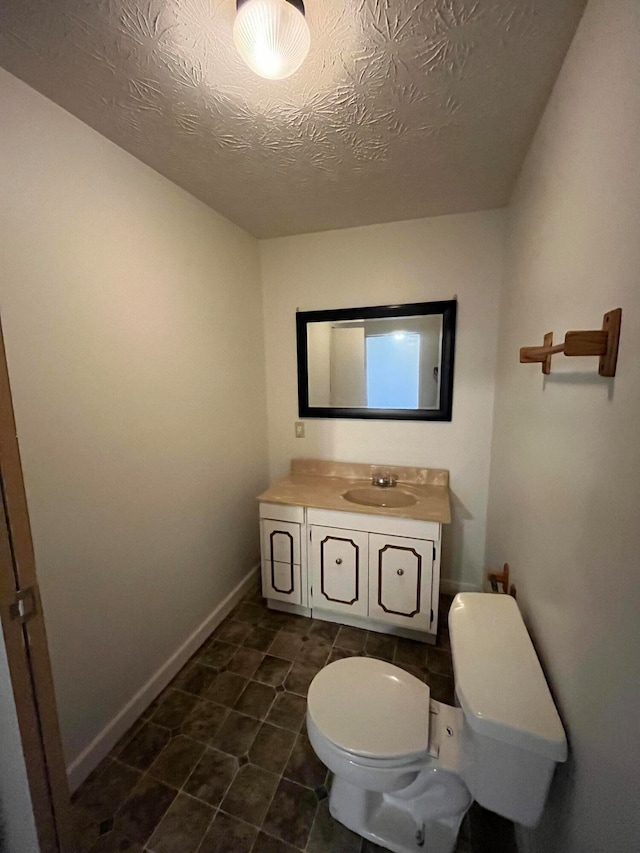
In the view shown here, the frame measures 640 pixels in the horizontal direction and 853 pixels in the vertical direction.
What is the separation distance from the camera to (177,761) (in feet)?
4.16

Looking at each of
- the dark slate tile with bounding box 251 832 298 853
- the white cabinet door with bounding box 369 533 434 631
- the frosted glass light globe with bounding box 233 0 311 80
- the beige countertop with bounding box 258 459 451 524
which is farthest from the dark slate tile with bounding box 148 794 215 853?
the frosted glass light globe with bounding box 233 0 311 80

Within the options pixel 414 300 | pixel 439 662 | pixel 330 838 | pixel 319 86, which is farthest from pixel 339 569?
pixel 319 86

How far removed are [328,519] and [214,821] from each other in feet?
3.73

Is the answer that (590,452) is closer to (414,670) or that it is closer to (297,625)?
(414,670)

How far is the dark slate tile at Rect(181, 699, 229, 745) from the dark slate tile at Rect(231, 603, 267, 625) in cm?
51

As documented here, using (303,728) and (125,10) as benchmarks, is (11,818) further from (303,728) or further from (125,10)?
(125,10)

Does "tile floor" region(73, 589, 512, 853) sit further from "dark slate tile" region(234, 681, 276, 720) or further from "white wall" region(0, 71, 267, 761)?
"white wall" region(0, 71, 267, 761)

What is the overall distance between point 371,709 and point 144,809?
33.0 inches

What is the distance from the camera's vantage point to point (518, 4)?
2.57 ft

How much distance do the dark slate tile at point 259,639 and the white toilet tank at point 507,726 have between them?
1.16 m

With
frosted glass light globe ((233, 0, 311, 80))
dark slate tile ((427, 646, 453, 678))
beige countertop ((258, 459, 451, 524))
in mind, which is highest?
frosted glass light globe ((233, 0, 311, 80))

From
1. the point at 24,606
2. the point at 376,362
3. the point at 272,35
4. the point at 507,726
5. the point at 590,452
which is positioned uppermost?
the point at 272,35

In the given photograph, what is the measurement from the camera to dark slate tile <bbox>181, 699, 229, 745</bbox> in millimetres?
1359

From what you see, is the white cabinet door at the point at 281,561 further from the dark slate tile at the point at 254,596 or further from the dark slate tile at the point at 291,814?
the dark slate tile at the point at 291,814
